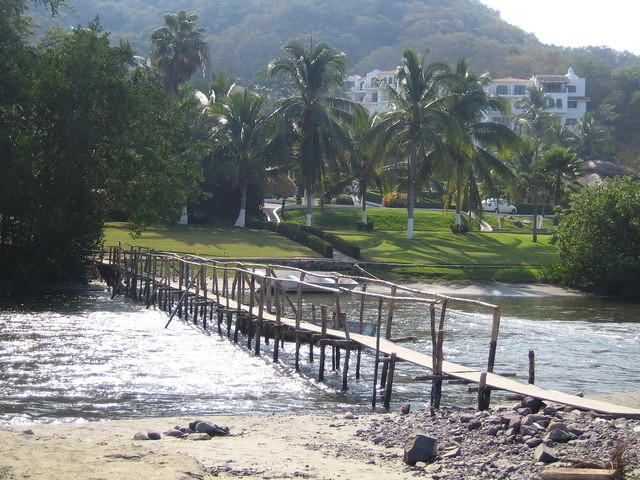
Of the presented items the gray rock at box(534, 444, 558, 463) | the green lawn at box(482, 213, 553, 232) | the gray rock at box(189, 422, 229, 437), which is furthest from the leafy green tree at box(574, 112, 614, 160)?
the gray rock at box(534, 444, 558, 463)

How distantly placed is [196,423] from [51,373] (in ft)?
23.9

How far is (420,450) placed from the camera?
12.6m

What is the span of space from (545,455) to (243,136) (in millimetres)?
50480

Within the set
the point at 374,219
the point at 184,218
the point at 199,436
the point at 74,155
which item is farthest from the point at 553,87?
the point at 199,436

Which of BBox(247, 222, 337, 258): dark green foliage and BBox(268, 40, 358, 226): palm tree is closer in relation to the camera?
BBox(247, 222, 337, 258): dark green foliage

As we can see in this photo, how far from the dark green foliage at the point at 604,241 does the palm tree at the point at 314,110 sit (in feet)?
54.1

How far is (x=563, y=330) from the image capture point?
3259 centimetres

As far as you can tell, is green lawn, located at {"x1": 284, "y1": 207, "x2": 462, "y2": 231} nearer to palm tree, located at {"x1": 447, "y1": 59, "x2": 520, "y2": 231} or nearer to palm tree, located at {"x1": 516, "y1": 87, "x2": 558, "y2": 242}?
palm tree, located at {"x1": 447, "y1": 59, "x2": 520, "y2": 231}

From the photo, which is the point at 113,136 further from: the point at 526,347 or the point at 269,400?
the point at 269,400

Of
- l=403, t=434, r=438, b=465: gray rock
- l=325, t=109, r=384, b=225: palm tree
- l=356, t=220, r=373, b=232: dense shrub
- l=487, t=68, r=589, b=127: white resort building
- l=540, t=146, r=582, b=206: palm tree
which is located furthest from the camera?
l=487, t=68, r=589, b=127: white resort building

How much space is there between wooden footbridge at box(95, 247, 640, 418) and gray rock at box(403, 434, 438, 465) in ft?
8.37

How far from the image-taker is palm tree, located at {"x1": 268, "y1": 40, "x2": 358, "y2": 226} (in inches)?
2287

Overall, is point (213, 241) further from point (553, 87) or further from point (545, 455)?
point (553, 87)

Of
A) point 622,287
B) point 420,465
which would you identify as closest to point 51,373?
point 420,465
